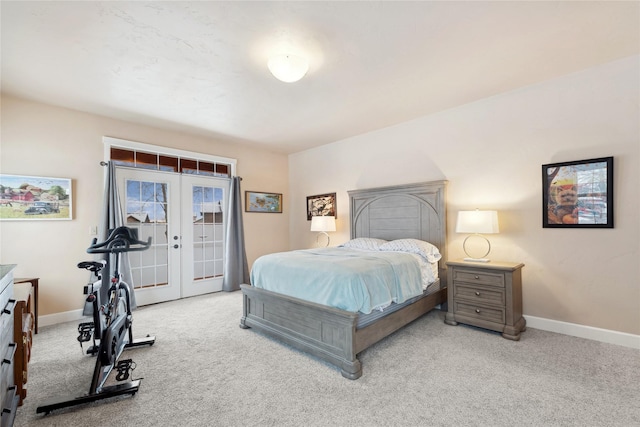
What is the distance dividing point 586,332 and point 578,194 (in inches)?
55.9

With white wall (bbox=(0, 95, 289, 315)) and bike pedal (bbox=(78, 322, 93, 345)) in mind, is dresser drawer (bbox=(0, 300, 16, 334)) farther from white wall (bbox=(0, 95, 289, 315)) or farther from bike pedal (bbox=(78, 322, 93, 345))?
white wall (bbox=(0, 95, 289, 315))

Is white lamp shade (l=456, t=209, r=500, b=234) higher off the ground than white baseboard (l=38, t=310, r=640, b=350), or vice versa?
white lamp shade (l=456, t=209, r=500, b=234)

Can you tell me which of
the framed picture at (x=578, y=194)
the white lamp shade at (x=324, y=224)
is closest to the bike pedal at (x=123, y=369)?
the white lamp shade at (x=324, y=224)

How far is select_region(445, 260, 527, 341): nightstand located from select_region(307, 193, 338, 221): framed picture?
2.50 m

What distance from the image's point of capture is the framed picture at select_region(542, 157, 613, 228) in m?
2.78

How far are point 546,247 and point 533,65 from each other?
6.30 ft

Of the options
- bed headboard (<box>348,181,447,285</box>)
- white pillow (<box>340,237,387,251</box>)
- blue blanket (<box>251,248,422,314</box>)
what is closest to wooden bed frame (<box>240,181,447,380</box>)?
bed headboard (<box>348,181,447,285</box>)

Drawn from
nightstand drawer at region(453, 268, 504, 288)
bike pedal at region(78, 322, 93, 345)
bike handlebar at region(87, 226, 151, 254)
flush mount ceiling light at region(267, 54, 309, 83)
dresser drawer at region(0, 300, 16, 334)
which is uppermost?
flush mount ceiling light at region(267, 54, 309, 83)

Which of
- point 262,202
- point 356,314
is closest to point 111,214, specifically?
point 262,202

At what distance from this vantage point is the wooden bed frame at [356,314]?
2.36 metres

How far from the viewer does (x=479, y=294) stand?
310 cm

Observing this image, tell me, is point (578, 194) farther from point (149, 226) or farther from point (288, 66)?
point (149, 226)

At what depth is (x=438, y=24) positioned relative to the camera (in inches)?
85.5

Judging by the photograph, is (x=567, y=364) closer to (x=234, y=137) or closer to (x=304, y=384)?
(x=304, y=384)
